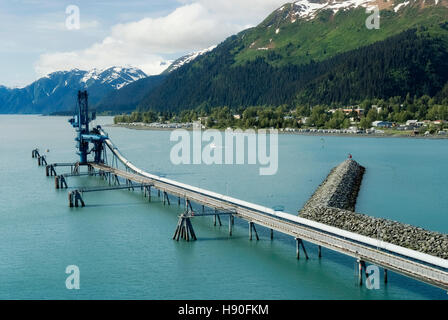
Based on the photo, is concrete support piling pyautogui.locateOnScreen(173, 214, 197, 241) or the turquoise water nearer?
the turquoise water

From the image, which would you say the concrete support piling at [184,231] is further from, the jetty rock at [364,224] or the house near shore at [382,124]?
the house near shore at [382,124]

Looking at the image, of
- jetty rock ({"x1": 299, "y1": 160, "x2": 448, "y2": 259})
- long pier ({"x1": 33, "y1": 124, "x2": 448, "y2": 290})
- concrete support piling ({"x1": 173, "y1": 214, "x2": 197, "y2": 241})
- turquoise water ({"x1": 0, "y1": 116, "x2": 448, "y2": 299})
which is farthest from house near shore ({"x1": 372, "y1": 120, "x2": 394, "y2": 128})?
concrete support piling ({"x1": 173, "y1": 214, "x2": 197, "y2": 241})

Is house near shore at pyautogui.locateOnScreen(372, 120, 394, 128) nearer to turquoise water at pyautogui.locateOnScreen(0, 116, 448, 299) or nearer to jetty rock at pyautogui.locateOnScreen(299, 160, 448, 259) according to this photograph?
turquoise water at pyautogui.locateOnScreen(0, 116, 448, 299)

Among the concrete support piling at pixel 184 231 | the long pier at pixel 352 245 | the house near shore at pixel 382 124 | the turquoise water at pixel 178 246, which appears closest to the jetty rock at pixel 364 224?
the long pier at pixel 352 245

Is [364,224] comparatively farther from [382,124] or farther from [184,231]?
[382,124]

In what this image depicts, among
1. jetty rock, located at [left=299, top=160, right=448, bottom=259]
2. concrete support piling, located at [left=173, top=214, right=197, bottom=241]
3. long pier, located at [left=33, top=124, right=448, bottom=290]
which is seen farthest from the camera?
concrete support piling, located at [left=173, top=214, right=197, bottom=241]

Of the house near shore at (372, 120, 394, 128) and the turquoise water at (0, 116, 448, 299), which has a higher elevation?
the house near shore at (372, 120, 394, 128)
